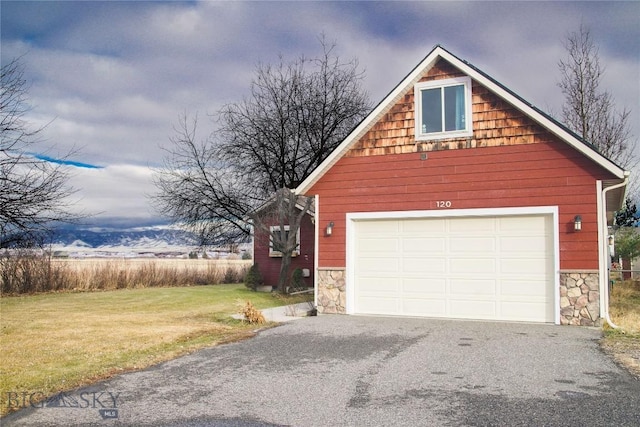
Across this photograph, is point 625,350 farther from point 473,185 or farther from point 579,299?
point 473,185

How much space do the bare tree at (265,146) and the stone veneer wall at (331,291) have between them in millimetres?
6049

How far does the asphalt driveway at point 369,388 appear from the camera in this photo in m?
5.38

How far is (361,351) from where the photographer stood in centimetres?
890

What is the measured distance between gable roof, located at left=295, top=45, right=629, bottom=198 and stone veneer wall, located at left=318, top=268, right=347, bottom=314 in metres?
2.31

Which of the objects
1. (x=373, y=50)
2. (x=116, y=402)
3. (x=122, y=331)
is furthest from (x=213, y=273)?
(x=116, y=402)

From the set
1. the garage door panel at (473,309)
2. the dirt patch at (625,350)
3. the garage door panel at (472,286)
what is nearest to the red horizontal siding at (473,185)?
the garage door panel at (472,286)

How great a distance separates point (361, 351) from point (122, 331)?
5071 mm

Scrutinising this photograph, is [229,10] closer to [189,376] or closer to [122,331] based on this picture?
[122,331]

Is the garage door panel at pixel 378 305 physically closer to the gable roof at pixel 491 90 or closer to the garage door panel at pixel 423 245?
the garage door panel at pixel 423 245

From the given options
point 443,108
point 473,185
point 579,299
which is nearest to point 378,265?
point 473,185

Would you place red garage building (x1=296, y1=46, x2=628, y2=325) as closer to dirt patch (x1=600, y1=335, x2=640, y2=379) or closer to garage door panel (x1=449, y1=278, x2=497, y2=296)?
garage door panel (x1=449, y1=278, x2=497, y2=296)

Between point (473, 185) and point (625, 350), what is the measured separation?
203 inches

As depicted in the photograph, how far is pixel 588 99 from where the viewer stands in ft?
82.5

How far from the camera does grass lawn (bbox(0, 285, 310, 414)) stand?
7312mm
